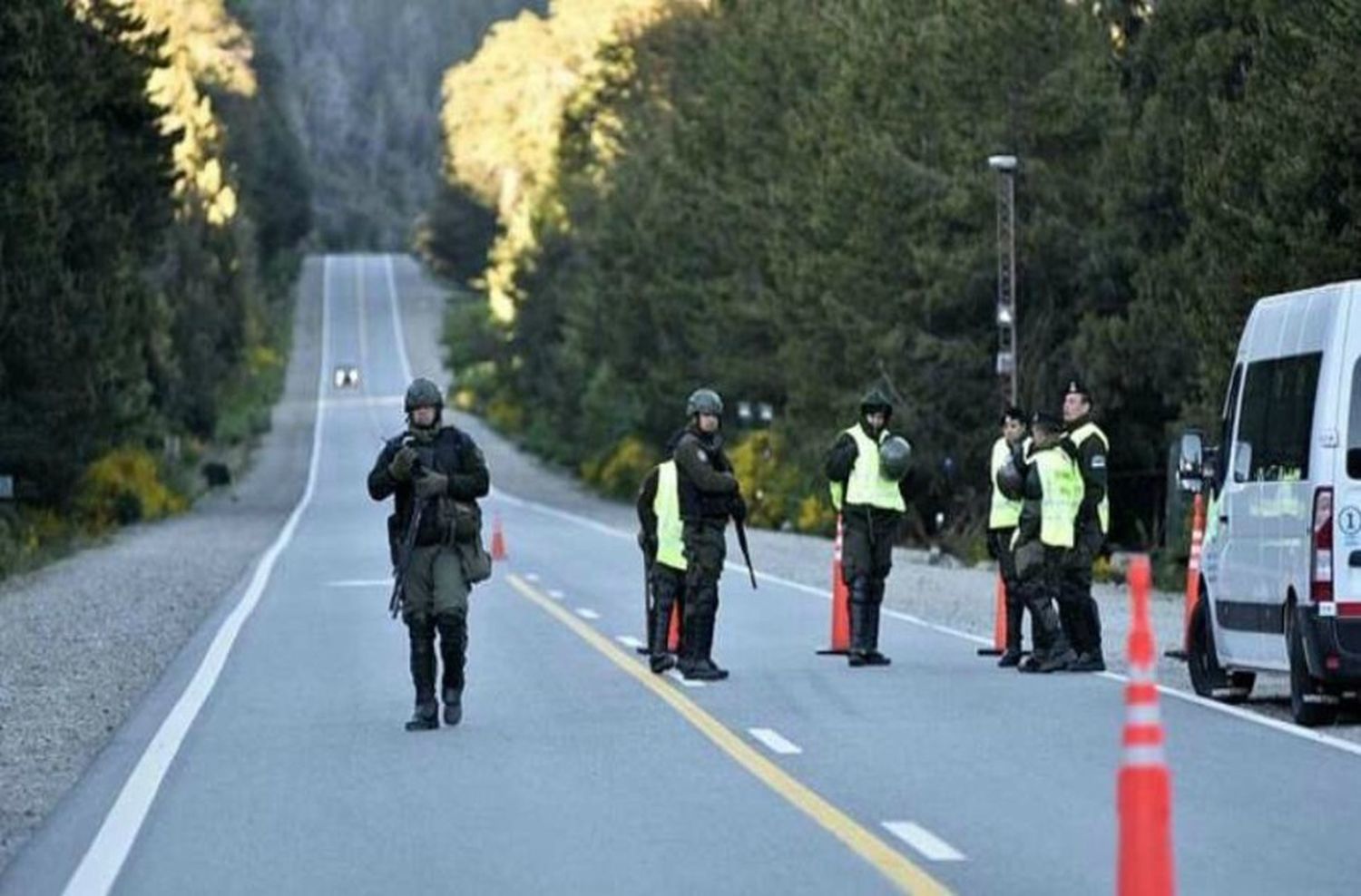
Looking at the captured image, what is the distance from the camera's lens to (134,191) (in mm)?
69125

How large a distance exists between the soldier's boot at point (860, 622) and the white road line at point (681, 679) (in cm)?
141

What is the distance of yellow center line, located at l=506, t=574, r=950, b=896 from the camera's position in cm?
1256

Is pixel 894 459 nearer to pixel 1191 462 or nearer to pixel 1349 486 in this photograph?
pixel 1191 462

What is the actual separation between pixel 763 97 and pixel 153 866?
70.6 metres

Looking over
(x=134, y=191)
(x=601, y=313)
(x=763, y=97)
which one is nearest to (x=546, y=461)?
(x=601, y=313)

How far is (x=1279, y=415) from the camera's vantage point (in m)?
19.5

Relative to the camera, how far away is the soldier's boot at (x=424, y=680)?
19.5 m

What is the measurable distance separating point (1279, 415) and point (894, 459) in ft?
18.2

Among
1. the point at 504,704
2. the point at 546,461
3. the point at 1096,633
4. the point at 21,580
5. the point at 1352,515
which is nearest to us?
the point at 1352,515

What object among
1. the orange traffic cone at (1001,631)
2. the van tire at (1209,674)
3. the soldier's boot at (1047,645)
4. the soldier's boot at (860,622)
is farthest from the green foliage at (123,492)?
the van tire at (1209,674)

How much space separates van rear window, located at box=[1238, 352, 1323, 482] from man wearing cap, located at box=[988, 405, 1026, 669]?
397 centimetres

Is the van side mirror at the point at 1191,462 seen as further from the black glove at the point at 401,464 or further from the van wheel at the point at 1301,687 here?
the black glove at the point at 401,464

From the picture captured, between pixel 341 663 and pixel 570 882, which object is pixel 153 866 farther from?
pixel 341 663

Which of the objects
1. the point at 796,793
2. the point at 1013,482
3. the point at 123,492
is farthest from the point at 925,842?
the point at 123,492
